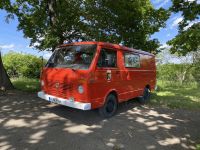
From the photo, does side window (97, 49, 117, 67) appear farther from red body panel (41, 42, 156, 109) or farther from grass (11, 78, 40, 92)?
grass (11, 78, 40, 92)

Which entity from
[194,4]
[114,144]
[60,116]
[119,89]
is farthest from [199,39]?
[60,116]

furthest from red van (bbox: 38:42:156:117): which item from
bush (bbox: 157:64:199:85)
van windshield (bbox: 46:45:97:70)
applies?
bush (bbox: 157:64:199:85)

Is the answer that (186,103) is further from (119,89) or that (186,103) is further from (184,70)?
(184,70)

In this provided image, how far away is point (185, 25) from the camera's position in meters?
8.37

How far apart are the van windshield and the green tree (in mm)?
2694

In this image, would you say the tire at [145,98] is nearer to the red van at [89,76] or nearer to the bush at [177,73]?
the red van at [89,76]

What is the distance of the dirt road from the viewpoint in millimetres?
5309

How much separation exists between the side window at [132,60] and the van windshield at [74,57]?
6.04ft

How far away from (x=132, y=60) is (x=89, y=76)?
3.06 m

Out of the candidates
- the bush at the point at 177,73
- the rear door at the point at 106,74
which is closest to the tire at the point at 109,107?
the rear door at the point at 106,74

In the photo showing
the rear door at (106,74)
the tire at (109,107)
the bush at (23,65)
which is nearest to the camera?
the rear door at (106,74)

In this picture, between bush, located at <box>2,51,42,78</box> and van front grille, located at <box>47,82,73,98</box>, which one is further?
bush, located at <box>2,51,42,78</box>

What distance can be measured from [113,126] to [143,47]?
763 centimetres

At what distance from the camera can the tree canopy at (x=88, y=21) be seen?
11742 mm
